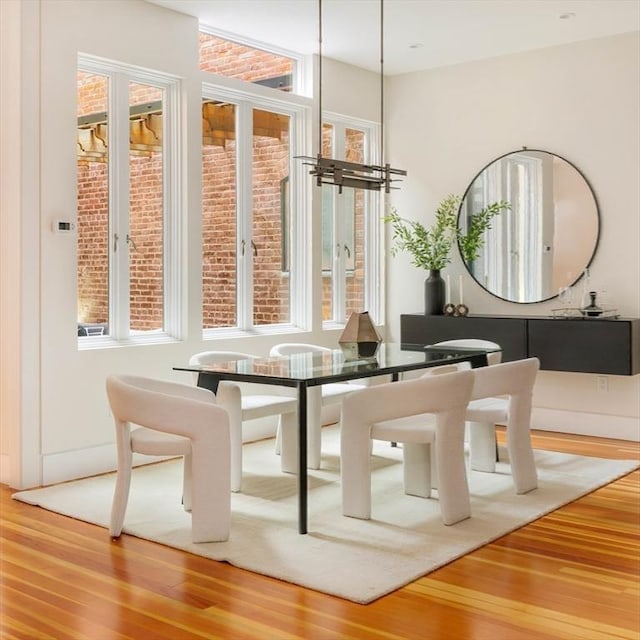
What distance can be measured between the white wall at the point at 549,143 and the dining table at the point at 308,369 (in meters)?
1.49

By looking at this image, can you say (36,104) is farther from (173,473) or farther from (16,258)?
(173,473)

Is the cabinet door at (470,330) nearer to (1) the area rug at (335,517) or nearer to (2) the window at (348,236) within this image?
(2) the window at (348,236)

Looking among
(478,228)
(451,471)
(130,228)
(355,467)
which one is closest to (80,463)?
(130,228)

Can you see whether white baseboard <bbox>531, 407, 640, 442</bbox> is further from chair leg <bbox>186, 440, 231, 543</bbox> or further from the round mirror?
chair leg <bbox>186, 440, 231, 543</bbox>

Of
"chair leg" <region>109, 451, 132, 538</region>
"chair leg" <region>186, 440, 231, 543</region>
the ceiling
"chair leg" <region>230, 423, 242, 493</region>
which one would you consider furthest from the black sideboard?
"chair leg" <region>109, 451, 132, 538</region>

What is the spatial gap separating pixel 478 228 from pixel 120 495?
3.84m

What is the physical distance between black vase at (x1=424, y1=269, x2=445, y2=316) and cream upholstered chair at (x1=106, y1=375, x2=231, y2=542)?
3.31 meters

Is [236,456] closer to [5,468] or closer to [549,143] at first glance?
[5,468]

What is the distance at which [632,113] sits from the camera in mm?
5910

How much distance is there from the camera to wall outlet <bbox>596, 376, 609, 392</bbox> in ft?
19.9

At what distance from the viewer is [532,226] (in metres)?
6.35

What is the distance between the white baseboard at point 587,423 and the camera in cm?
598

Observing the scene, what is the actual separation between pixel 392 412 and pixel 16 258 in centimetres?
221

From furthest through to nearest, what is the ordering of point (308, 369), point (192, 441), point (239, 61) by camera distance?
point (239, 61), point (308, 369), point (192, 441)
